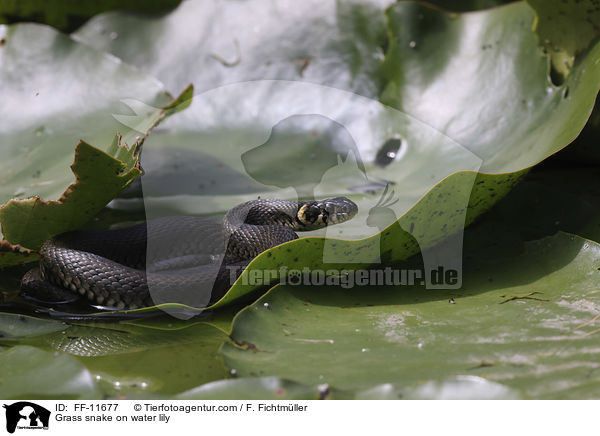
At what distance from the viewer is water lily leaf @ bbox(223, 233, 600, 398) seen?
1286 mm

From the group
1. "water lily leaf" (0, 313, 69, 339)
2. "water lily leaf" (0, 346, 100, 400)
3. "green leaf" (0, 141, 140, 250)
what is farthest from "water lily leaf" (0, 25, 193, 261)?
"water lily leaf" (0, 346, 100, 400)

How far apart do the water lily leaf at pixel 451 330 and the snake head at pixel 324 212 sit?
1.86 ft

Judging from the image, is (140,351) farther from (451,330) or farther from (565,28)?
(565,28)

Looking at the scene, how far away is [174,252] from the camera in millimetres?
2494

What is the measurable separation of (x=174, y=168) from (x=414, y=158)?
113 cm

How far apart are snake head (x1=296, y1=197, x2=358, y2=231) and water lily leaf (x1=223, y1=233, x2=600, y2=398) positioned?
22.3 inches

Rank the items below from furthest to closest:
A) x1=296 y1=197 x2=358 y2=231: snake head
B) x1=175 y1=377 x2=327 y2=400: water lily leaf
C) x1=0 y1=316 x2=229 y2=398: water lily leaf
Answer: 1. x1=296 y1=197 x2=358 y2=231: snake head
2. x1=0 y1=316 x2=229 y2=398: water lily leaf
3. x1=175 y1=377 x2=327 y2=400: water lily leaf

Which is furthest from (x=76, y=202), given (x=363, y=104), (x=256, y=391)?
(x=363, y=104)

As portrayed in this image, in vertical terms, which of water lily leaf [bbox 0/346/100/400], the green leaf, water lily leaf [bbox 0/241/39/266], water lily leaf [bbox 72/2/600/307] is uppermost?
water lily leaf [bbox 72/2/600/307]
